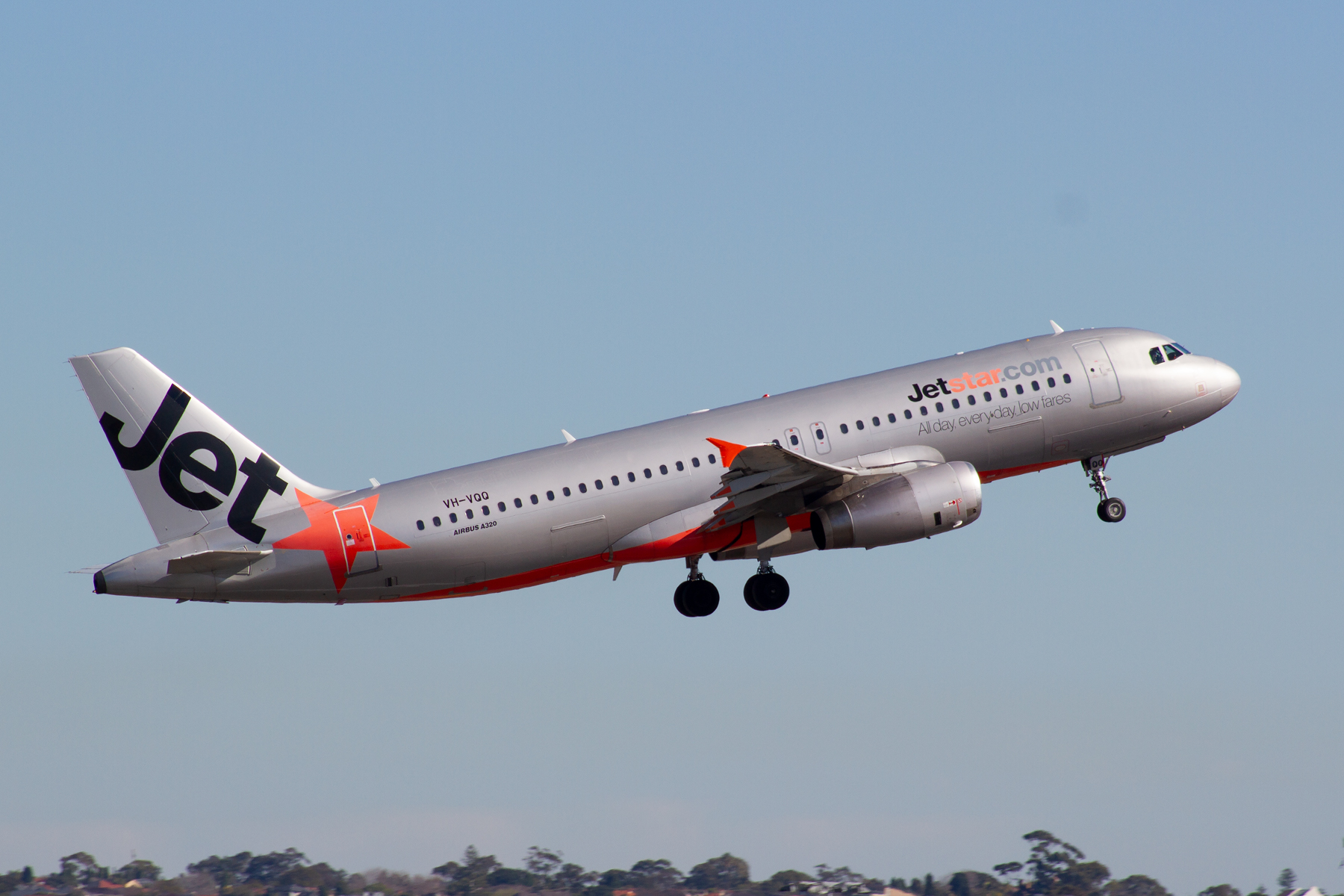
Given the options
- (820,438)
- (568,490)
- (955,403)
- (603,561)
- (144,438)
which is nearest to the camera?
(144,438)

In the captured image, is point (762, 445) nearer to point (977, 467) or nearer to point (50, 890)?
point (977, 467)

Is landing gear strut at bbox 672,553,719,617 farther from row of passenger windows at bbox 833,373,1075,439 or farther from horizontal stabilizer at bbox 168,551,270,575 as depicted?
horizontal stabilizer at bbox 168,551,270,575

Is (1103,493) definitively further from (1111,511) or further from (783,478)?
(783,478)

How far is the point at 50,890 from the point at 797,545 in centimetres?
5644

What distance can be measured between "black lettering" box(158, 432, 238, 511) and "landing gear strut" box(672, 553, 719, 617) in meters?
14.7

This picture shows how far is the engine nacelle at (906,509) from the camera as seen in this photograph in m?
47.8

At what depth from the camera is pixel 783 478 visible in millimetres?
47625

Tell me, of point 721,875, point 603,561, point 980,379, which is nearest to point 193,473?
point 603,561

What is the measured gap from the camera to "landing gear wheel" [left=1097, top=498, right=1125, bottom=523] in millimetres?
54719

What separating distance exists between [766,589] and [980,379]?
9.46 m

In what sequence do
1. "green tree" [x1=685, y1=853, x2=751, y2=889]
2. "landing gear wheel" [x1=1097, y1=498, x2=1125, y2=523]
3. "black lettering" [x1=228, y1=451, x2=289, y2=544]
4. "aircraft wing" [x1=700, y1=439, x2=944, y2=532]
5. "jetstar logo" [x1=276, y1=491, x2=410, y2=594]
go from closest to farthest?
"jetstar logo" [x1=276, y1=491, x2=410, y2=594] → "aircraft wing" [x1=700, y1=439, x2=944, y2=532] → "black lettering" [x1=228, y1=451, x2=289, y2=544] → "landing gear wheel" [x1=1097, y1=498, x2=1125, y2=523] → "green tree" [x1=685, y1=853, x2=751, y2=889]

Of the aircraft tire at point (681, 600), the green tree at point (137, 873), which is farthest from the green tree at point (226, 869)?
the aircraft tire at point (681, 600)

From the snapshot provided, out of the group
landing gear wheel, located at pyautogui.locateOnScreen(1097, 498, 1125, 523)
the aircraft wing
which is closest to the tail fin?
the aircraft wing

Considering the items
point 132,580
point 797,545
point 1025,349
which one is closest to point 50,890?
point 132,580
